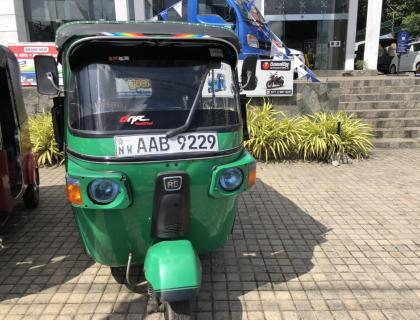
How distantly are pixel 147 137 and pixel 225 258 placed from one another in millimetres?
1824

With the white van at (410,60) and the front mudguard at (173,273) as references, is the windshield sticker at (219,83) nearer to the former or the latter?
the front mudguard at (173,273)

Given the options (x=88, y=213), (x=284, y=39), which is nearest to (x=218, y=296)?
(x=88, y=213)

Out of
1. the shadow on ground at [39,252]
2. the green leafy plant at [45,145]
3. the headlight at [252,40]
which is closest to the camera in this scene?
the shadow on ground at [39,252]

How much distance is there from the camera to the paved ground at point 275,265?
10.3 ft

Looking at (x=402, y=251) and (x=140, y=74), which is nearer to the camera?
(x=140, y=74)

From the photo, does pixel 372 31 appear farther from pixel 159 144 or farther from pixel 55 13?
pixel 159 144

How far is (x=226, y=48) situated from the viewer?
9.45ft

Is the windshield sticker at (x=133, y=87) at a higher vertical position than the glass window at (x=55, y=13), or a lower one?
lower

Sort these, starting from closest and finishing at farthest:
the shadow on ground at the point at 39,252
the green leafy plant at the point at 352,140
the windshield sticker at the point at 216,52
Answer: the windshield sticker at the point at 216,52, the shadow on ground at the point at 39,252, the green leafy plant at the point at 352,140

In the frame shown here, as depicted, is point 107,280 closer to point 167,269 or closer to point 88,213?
point 88,213

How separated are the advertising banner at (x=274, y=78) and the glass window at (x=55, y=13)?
842 centimetres

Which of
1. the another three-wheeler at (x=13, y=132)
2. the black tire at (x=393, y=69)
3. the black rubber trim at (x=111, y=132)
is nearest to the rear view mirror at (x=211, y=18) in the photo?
the another three-wheeler at (x=13, y=132)

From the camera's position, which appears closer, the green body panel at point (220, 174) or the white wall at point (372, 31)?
the green body panel at point (220, 174)

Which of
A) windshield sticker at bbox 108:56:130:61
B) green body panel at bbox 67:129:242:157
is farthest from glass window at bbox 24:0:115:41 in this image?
green body panel at bbox 67:129:242:157
